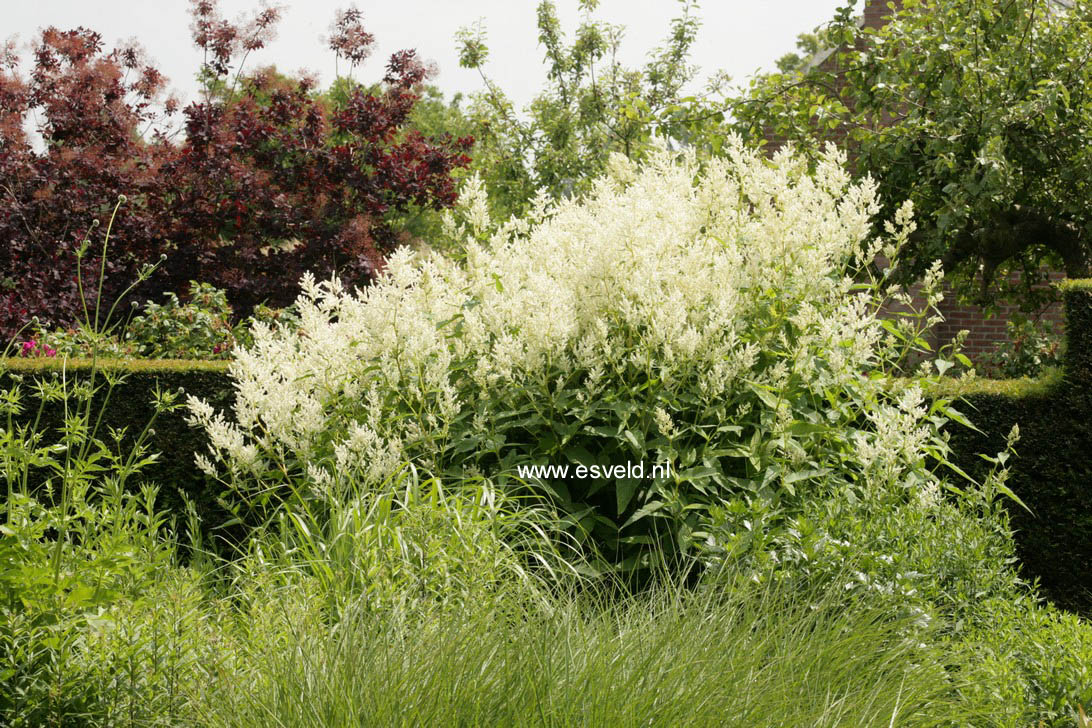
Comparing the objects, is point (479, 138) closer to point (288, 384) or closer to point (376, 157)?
point (376, 157)

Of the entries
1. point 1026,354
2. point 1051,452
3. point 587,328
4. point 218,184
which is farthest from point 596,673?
point 218,184

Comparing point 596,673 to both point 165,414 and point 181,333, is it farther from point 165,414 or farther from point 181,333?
point 181,333

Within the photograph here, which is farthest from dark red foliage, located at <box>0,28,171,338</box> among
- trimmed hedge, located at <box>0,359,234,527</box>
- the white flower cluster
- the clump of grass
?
the clump of grass

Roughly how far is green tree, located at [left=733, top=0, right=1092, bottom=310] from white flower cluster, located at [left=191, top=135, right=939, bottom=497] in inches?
158

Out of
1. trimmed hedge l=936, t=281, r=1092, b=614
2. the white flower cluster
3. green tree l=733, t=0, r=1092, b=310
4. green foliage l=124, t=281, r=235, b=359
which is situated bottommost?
trimmed hedge l=936, t=281, r=1092, b=614

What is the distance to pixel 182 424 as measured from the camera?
7.07m

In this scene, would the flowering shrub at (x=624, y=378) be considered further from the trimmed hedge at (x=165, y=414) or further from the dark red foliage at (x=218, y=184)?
the dark red foliage at (x=218, y=184)

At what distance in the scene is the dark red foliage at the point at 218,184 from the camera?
1125 cm

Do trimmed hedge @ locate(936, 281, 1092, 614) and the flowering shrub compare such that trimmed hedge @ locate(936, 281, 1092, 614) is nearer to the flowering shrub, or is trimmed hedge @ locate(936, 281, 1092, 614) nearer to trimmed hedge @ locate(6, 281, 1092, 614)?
trimmed hedge @ locate(6, 281, 1092, 614)

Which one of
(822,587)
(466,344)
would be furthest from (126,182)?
(822,587)

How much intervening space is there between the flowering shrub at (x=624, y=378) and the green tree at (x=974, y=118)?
162 inches

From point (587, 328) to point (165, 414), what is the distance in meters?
3.79

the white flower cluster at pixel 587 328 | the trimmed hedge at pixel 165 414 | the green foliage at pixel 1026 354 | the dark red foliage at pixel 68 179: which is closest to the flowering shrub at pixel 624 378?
the white flower cluster at pixel 587 328

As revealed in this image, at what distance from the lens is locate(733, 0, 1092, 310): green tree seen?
854 cm
